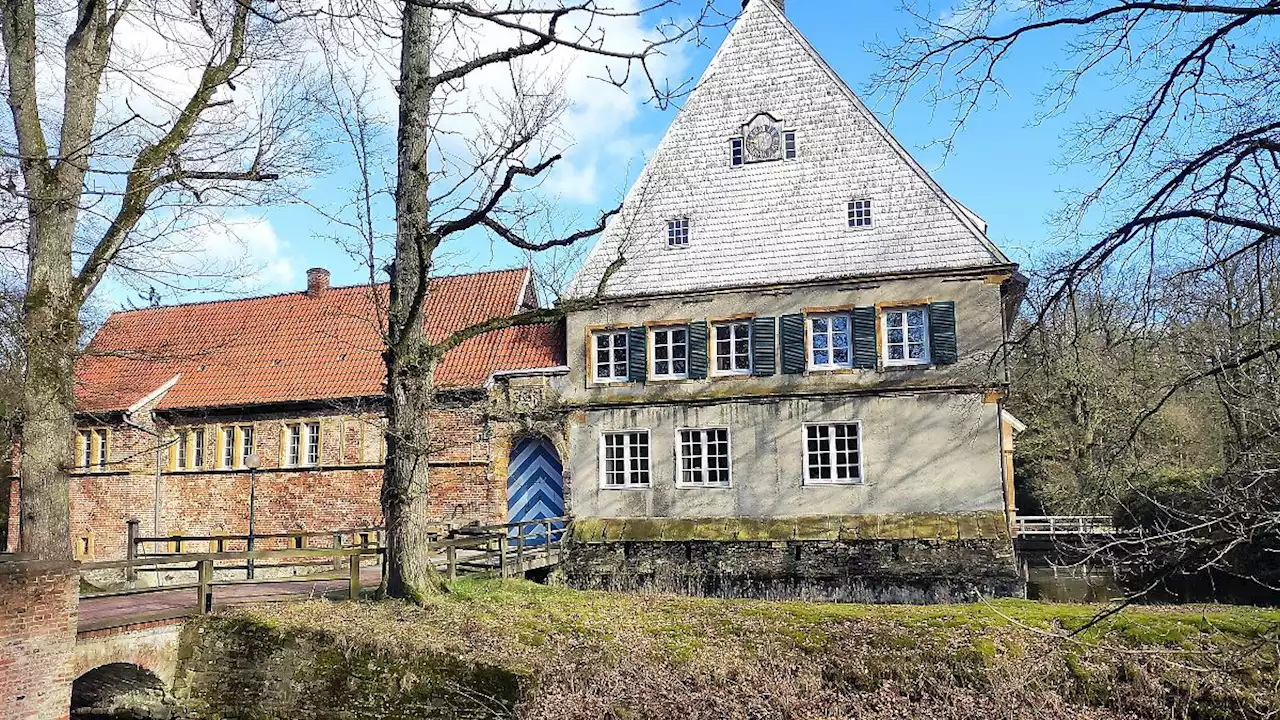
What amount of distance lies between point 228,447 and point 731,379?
12.2 meters

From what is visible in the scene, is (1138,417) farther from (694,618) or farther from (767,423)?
(767,423)

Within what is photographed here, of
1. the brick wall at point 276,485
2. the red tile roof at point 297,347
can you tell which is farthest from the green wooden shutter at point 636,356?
the brick wall at point 276,485

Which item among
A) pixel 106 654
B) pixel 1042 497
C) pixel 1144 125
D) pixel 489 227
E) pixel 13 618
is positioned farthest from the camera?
pixel 1042 497

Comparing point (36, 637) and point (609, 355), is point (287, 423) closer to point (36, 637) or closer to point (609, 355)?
point (609, 355)

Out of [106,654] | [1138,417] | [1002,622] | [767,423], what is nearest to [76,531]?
[106,654]

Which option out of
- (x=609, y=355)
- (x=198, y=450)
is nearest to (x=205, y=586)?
(x=609, y=355)

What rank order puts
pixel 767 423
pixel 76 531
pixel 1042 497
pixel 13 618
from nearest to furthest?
pixel 13 618 < pixel 767 423 < pixel 76 531 < pixel 1042 497

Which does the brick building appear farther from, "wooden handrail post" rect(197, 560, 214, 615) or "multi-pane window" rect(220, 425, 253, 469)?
"wooden handrail post" rect(197, 560, 214, 615)

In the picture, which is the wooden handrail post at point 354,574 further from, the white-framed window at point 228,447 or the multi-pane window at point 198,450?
the multi-pane window at point 198,450

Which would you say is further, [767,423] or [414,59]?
[767,423]

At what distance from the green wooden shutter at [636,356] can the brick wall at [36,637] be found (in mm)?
11165

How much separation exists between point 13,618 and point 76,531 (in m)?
16.4

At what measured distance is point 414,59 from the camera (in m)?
12.2

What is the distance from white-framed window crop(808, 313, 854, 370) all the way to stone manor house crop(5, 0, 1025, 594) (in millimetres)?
46
